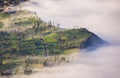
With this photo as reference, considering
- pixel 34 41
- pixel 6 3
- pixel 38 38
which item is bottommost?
pixel 34 41

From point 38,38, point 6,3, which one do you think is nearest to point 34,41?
point 38,38

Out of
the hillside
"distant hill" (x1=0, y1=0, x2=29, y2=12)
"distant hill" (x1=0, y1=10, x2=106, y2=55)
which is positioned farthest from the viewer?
"distant hill" (x1=0, y1=10, x2=106, y2=55)

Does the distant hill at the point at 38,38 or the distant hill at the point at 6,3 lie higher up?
the distant hill at the point at 6,3

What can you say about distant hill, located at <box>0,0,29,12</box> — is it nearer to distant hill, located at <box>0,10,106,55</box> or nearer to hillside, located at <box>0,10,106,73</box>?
hillside, located at <box>0,10,106,73</box>

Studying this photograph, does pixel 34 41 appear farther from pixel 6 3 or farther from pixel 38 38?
pixel 6 3

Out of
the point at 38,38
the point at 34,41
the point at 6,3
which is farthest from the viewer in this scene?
the point at 34,41

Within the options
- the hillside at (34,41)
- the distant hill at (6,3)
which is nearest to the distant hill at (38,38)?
the hillside at (34,41)

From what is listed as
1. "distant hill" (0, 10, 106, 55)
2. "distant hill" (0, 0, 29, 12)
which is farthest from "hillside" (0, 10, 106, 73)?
"distant hill" (0, 0, 29, 12)

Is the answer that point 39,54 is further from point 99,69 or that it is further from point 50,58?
point 99,69

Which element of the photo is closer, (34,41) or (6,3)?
(6,3)

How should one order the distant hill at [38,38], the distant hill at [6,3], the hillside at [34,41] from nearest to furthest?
the distant hill at [6,3] → the hillside at [34,41] → the distant hill at [38,38]

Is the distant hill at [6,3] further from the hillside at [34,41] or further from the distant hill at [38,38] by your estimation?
the distant hill at [38,38]

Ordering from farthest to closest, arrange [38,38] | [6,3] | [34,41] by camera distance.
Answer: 1. [34,41]
2. [38,38]
3. [6,3]
